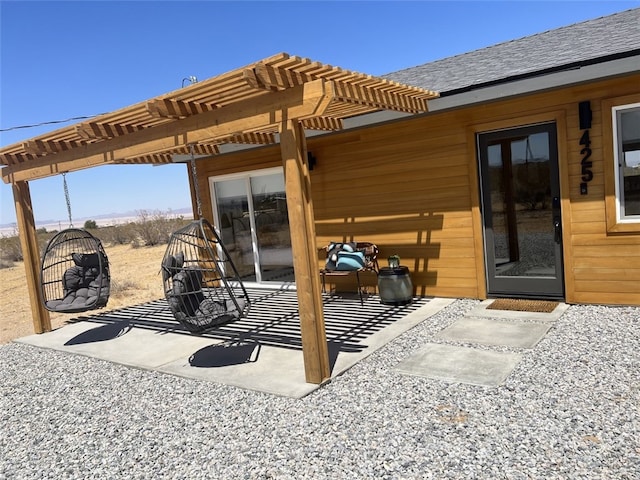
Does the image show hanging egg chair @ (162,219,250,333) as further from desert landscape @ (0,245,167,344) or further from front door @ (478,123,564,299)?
desert landscape @ (0,245,167,344)

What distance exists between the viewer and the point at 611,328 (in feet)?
14.2

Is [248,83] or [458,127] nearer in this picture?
[248,83]

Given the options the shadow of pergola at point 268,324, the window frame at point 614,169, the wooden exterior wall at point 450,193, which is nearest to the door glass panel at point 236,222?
the wooden exterior wall at point 450,193

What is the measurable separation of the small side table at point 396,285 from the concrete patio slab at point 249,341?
0.34ft

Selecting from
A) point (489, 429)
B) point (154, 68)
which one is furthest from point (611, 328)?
point (154, 68)

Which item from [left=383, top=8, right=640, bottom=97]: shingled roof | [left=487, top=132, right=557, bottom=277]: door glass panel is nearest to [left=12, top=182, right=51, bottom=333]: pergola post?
[left=383, top=8, right=640, bottom=97]: shingled roof

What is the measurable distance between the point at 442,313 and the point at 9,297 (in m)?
10.9

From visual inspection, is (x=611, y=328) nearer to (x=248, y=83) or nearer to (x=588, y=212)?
(x=588, y=212)

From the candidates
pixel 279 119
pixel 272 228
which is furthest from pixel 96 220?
pixel 279 119

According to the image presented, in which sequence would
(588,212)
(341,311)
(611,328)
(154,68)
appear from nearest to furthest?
1. (611,328)
2. (588,212)
3. (341,311)
4. (154,68)

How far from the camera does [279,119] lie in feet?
11.3

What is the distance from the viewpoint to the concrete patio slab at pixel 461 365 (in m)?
3.49

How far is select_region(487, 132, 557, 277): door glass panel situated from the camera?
209 inches

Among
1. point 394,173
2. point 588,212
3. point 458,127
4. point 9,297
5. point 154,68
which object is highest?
point 154,68
